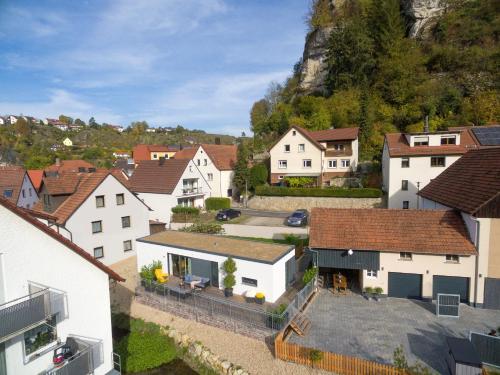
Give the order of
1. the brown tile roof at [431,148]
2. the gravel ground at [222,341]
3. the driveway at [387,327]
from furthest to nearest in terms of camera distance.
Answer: the brown tile roof at [431,148] → the gravel ground at [222,341] → the driveway at [387,327]

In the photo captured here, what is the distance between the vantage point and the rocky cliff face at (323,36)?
50.6 meters

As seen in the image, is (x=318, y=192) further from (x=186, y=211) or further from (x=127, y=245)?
(x=127, y=245)

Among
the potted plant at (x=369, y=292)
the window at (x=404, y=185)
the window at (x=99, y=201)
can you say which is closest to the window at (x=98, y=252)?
the window at (x=99, y=201)

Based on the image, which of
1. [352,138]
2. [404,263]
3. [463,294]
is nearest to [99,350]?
[404,263]

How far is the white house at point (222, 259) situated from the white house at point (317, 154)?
873 inches

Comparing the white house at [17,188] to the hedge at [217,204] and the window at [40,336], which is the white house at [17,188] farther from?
the window at [40,336]

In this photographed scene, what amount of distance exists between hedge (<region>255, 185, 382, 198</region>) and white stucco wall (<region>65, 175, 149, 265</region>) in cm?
1620

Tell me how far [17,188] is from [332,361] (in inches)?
1715

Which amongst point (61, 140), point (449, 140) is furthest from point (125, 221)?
point (61, 140)

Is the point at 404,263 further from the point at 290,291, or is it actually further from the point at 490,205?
the point at 290,291

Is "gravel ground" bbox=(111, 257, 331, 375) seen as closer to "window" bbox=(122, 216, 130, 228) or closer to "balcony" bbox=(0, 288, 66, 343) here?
"window" bbox=(122, 216, 130, 228)

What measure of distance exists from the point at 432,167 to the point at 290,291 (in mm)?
21249

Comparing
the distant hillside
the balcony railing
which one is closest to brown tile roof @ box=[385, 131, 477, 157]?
the balcony railing

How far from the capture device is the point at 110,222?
2508 centimetres
